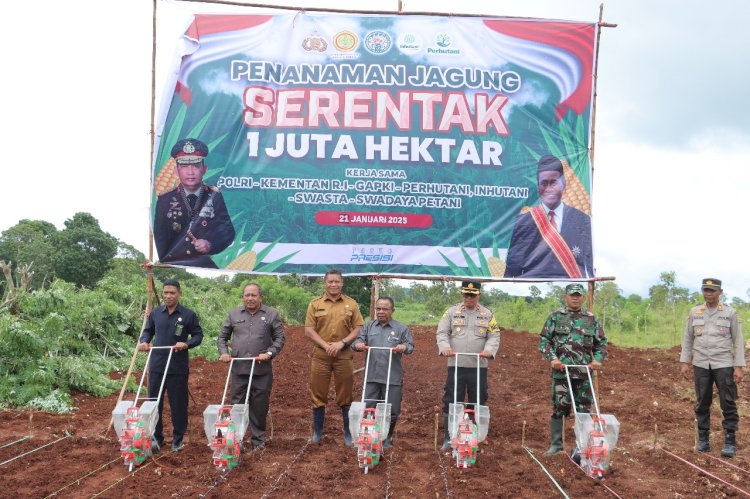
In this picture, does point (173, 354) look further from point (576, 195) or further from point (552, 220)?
point (576, 195)

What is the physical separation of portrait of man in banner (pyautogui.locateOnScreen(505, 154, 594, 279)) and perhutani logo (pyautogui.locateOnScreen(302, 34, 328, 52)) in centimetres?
279

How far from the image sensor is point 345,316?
227 inches

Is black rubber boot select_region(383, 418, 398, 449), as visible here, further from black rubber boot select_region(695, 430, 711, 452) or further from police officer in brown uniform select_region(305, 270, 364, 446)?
black rubber boot select_region(695, 430, 711, 452)

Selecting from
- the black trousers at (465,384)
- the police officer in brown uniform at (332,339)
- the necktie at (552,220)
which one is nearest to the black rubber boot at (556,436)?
the black trousers at (465,384)

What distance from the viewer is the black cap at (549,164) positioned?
23.1 ft

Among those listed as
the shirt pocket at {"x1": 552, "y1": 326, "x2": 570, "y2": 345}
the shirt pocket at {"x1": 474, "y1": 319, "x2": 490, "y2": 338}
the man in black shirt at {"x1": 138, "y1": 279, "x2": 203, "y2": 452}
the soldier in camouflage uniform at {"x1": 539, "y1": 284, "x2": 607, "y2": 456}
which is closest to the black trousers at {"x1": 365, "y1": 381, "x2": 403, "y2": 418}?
the shirt pocket at {"x1": 474, "y1": 319, "x2": 490, "y2": 338}

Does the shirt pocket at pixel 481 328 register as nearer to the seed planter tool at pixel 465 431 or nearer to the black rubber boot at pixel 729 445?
the seed planter tool at pixel 465 431

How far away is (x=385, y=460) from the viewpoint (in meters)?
5.33

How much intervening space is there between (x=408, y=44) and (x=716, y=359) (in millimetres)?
4417

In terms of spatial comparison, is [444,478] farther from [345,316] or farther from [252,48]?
[252,48]

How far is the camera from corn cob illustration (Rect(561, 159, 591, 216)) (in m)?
7.02

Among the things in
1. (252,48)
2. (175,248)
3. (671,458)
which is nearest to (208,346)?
(175,248)

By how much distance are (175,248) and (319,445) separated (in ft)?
8.92

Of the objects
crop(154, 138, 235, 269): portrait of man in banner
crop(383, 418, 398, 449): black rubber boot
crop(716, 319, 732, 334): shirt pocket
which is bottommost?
crop(383, 418, 398, 449): black rubber boot
